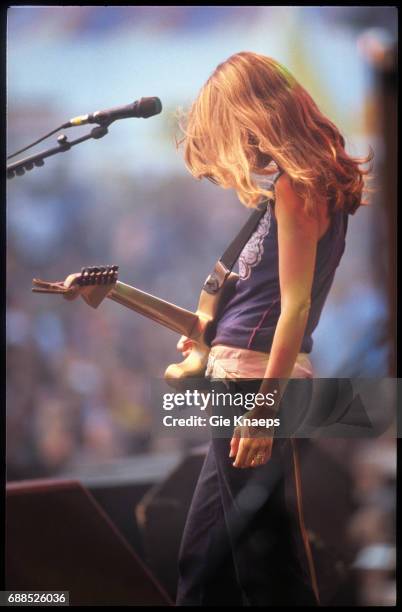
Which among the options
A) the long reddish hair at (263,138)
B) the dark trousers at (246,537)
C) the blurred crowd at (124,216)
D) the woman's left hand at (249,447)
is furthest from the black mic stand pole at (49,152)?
the woman's left hand at (249,447)

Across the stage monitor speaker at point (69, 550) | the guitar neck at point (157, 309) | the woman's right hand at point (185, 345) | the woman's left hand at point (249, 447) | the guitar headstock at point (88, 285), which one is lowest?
the stage monitor speaker at point (69, 550)

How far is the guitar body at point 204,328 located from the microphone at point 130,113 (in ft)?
1.80

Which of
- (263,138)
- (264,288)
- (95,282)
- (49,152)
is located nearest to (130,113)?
(49,152)

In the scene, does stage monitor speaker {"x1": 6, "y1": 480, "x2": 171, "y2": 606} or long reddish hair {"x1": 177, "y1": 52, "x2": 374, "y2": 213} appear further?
stage monitor speaker {"x1": 6, "y1": 480, "x2": 171, "y2": 606}

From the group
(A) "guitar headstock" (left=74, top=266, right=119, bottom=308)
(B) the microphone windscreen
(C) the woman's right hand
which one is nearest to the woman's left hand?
(C) the woman's right hand

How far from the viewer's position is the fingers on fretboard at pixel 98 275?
291 cm

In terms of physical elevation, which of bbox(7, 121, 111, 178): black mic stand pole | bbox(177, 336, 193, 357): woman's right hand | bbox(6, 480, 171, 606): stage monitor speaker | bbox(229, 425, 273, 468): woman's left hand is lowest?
bbox(6, 480, 171, 606): stage monitor speaker

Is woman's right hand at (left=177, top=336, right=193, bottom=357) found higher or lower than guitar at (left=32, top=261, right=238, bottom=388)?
lower

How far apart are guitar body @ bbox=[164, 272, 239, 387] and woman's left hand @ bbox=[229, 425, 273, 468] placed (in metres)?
0.21

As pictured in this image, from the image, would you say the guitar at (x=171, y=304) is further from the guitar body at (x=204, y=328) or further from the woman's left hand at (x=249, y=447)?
the woman's left hand at (x=249, y=447)

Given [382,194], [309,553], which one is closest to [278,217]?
[382,194]

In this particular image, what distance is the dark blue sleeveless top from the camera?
2.84 m

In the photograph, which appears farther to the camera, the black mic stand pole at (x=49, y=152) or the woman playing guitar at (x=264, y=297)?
the black mic stand pole at (x=49, y=152)

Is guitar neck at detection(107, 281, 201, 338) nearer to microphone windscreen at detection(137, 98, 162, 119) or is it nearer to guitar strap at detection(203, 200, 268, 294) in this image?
guitar strap at detection(203, 200, 268, 294)
